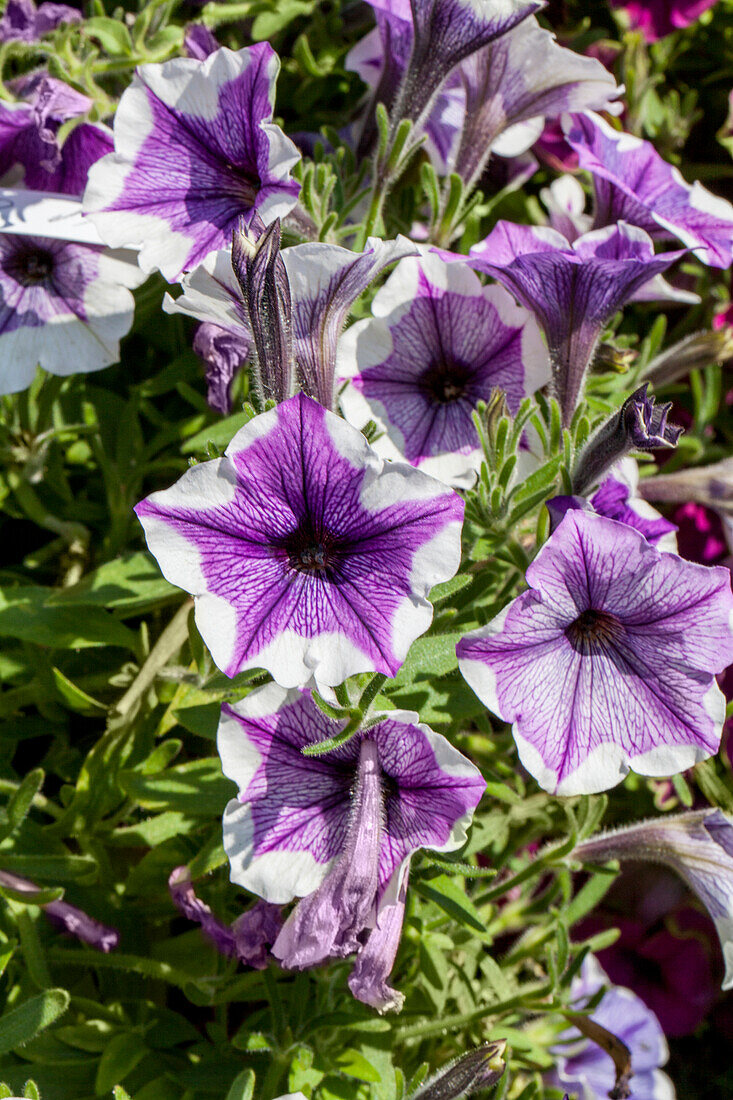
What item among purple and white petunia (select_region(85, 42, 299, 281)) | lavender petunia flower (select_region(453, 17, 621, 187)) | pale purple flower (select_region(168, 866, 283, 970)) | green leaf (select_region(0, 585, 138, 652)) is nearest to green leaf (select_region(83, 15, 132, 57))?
purple and white petunia (select_region(85, 42, 299, 281))

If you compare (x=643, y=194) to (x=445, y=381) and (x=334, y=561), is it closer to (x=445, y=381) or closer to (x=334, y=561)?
(x=445, y=381)

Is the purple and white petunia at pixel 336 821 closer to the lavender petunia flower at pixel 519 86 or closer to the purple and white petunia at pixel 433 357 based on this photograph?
the purple and white petunia at pixel 433 357

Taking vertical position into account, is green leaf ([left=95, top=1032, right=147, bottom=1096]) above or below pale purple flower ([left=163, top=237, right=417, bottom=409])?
below

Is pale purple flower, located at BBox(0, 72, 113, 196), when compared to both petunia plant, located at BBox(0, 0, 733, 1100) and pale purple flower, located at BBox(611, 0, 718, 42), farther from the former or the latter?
pale purple flower, located at BBox(611, 0, 718, 42)

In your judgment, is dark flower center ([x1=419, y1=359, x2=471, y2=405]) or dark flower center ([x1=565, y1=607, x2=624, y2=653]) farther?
dark flower center ([x1=419, y1=359, x2=471, y2=405])

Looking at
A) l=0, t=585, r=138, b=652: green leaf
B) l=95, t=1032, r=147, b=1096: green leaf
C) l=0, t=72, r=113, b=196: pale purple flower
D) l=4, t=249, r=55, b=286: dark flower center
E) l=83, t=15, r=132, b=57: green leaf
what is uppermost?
l=83, t=15, r=132, b=57: green leaf

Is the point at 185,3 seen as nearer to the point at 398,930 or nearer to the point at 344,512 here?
the point at 344,512

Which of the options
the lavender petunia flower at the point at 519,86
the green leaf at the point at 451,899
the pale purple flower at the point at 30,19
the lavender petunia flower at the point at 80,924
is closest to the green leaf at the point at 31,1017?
the lavender petunia flower at the point at 80,924
